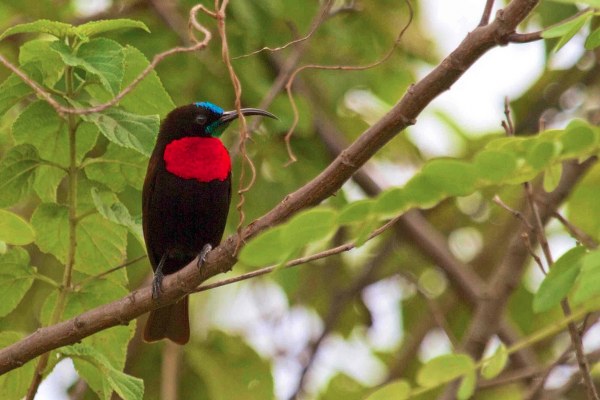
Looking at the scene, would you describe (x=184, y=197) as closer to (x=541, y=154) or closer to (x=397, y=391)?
(x=397, y=391)

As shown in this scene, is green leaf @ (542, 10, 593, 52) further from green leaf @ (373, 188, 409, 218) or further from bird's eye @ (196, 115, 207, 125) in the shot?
bird's eye @ (196, 115, 207, 125)

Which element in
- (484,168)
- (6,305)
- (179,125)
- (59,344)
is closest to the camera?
(484,168)

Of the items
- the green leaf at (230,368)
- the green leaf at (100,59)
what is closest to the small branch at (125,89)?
the green leaf at (100,59)

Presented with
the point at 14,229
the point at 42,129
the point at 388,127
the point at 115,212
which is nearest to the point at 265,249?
the point at 388,127

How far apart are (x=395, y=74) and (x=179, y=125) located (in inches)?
55.5

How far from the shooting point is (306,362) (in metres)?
4.75

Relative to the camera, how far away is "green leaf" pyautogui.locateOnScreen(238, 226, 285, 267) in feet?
5.47

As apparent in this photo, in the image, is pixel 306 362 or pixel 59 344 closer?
pixel 59 344

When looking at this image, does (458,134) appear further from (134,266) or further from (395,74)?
(134,266)

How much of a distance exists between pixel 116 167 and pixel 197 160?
1.22 meters

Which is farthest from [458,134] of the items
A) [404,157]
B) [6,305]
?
[6,305]

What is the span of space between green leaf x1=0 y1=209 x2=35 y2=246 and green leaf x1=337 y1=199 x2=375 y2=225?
100cm

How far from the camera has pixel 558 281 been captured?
6.09 feet

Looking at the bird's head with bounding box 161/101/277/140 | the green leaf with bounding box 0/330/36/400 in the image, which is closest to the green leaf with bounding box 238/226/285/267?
the green leaf with bounding box 0/330/36/400
